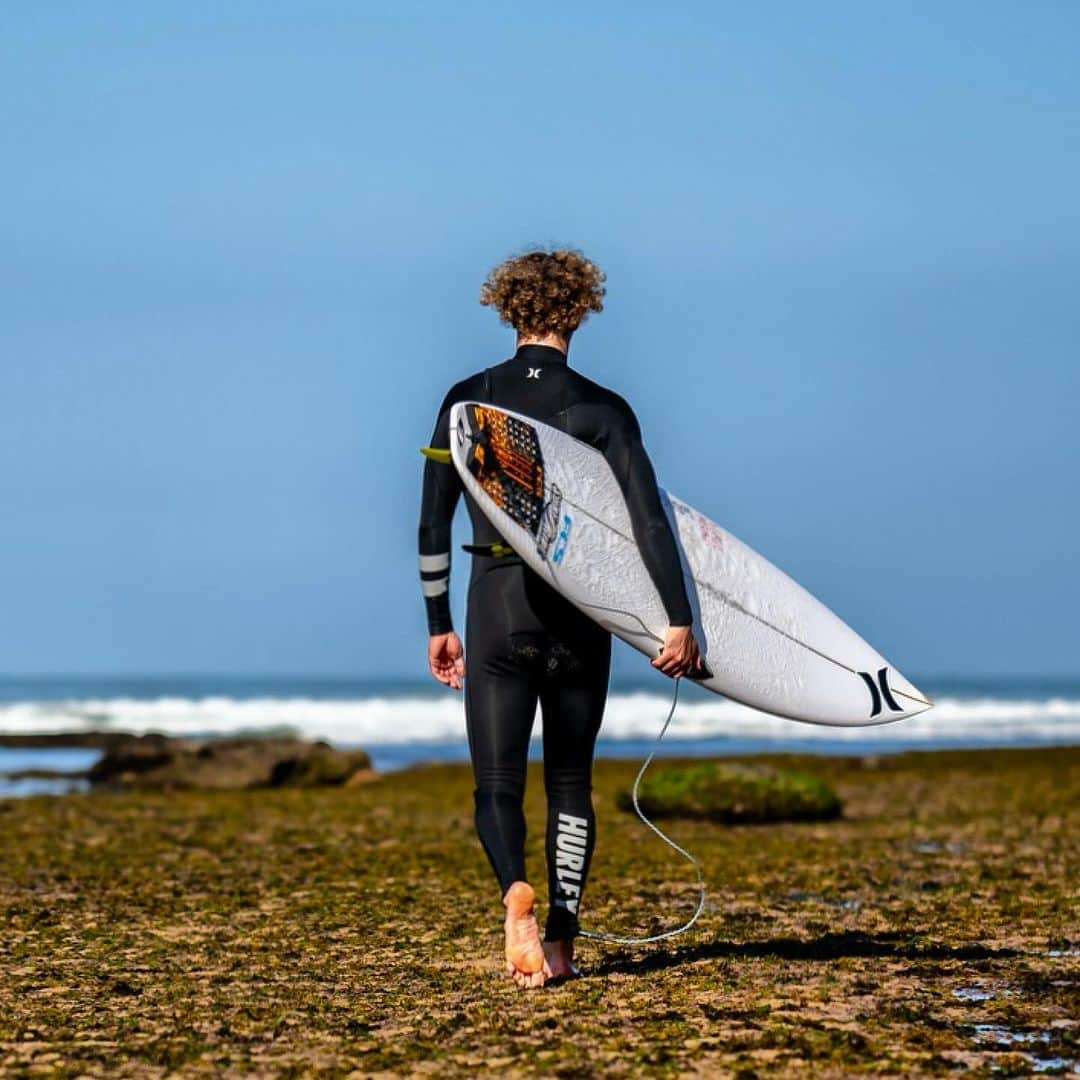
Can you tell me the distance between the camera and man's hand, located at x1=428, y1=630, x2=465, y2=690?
225 inches

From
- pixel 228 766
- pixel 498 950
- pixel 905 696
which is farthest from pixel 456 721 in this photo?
pixel 905 696

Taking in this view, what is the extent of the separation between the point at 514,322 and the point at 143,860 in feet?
21.2

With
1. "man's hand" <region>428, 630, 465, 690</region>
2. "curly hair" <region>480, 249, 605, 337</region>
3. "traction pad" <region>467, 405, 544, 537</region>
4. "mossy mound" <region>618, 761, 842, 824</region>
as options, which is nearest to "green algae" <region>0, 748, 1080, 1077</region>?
"mossy mound" <region>618, 761, 842, 824</region>

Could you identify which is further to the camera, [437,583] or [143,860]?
[143,860]

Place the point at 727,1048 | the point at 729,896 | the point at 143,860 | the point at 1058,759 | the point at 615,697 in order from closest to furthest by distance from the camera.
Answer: the point at 727,1048
the point at 729,896
the point at 143,860
the point at 1058,759
the point at 615,697

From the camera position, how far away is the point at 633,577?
559cm

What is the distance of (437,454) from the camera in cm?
559

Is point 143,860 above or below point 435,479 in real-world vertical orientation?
below

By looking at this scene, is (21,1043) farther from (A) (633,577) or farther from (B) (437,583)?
(A) (633,577)

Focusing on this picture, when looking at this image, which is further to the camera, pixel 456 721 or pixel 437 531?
pixel 456 721

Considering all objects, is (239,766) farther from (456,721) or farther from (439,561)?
(456,721)

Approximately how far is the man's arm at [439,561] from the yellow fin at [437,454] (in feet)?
0.11

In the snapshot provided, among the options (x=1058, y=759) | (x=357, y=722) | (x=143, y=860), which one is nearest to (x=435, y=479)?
(x=143, y=860)

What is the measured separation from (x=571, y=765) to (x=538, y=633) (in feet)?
1.67
